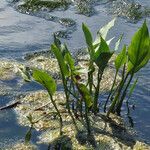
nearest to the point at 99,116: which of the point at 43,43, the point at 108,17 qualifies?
the point at 43,43

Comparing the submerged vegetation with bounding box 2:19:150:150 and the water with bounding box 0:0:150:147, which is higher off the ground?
the submerged vegetation with bounding box 2:19:150:150

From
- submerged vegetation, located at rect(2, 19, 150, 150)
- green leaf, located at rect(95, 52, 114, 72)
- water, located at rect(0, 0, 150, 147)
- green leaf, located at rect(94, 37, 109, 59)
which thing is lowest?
water, located at rect(0, 0, 150, 147)

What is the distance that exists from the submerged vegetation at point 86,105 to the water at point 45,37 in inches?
5.3

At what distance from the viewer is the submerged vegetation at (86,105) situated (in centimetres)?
320

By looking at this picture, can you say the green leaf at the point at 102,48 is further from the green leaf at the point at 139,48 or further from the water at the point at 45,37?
the water at the point at 45,37

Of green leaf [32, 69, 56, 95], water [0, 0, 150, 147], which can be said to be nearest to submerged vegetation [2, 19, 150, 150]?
green leaf [32, 69, 56, 95]

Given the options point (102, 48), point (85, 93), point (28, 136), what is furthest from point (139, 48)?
point (28, 136)

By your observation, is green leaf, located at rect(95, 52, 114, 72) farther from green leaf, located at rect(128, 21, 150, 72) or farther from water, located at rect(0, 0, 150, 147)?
water, located at rect(0, 0, 150, 147)

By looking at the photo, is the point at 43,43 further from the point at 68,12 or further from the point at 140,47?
the point at 140,47

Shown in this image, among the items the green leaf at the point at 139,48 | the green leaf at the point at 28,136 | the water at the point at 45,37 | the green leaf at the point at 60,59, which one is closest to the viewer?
the green leaf at the point at 60,59

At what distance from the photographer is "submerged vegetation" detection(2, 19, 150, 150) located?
10.5ft

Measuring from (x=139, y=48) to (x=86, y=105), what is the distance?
0.53 metres

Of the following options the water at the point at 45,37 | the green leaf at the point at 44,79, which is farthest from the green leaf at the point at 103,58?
the water at the point at 45,37

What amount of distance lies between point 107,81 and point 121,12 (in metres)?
2.18
